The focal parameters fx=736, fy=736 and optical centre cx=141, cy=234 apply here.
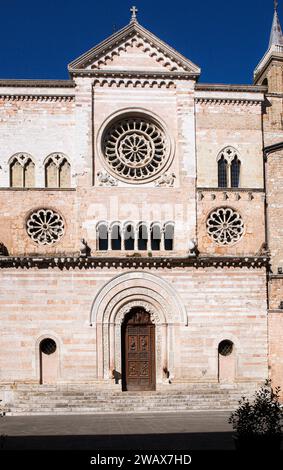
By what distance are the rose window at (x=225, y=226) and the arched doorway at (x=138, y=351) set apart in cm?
556

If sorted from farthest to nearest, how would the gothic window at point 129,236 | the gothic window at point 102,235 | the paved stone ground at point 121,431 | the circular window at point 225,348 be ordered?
the gothic window at point 129,236, the gothic window at point 102,235, the circular window at point 225,348, the paved stone ground at point 121,431

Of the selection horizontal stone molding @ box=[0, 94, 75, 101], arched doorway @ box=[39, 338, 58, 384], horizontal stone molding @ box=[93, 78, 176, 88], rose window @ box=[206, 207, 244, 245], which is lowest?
arched doorway @ box=[39, 338, 58, 384]

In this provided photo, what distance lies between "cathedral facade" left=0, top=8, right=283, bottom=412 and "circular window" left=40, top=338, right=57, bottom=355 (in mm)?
71

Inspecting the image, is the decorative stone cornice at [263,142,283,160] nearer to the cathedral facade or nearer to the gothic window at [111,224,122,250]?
the cathedral facade

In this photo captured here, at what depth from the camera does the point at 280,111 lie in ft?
134

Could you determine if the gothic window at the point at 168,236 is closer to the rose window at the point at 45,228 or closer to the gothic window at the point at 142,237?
the gothic window at the point at 142,237

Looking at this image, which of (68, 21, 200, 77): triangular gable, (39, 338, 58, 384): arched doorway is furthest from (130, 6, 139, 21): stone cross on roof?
(39, 338, 58, 384): arched doorway

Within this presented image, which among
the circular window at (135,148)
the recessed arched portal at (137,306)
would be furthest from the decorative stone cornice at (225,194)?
the recessed arched portal at (137,306)

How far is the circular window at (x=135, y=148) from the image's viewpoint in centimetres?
3912

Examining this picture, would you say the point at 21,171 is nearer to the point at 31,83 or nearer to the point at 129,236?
the point at 31,83

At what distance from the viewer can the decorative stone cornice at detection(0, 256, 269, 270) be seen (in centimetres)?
3681

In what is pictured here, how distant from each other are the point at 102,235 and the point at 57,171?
4.15 meters

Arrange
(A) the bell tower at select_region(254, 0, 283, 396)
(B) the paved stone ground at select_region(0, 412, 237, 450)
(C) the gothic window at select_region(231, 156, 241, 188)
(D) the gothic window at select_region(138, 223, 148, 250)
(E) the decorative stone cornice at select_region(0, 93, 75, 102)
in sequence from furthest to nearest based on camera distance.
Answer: (C) the gothic window at select_region(231, 156, 241, 188) → (E) the decorative stone cornice at select_region(0, 93, 75, 102) → (D) the gothic window at select_region(138, 223, 148, 250) → (A) the bell tower at select_region(254, 0, 283, 396) → (B) the paved stone ground at select_region(0, 412, 237, 450)
